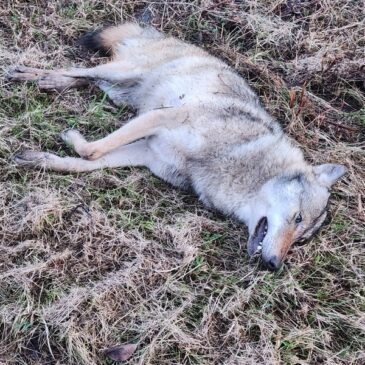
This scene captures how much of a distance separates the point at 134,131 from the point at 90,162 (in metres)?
0.39

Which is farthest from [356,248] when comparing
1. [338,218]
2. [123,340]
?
[123,340]

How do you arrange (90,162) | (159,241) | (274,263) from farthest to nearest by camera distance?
(90,162), (159,241), (274,263)

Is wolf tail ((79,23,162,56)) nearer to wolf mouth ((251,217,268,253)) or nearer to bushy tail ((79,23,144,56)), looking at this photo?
bushy tail ((79,23,144,56))

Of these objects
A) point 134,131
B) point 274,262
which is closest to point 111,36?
point 134,131

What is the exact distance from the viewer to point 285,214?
13.4 feet

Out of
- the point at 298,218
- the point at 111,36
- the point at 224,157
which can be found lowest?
the point at 298,218

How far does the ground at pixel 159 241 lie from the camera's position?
3.48 meters

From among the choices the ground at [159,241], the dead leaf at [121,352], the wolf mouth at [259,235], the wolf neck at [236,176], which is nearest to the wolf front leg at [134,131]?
the ground at [159,241]

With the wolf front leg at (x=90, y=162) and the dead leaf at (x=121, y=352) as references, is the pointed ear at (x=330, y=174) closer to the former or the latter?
the wolf front leg at (x=90, y=162)

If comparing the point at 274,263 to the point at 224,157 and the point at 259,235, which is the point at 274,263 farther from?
the point at 224,157

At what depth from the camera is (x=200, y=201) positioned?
4.46 metres

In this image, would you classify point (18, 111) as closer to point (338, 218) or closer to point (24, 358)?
point (24, 358)

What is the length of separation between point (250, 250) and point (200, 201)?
1.91 ft

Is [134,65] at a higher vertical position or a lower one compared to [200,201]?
higher
